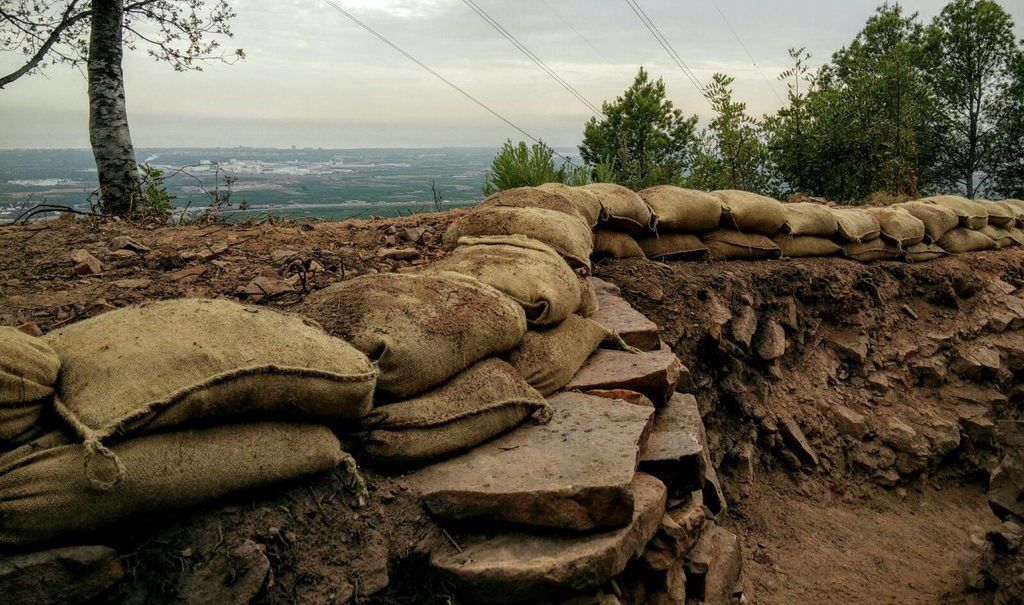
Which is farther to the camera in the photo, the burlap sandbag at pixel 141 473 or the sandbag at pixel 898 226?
the sandbag at pixel 898 226

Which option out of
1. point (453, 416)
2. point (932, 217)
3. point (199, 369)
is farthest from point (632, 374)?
point (932, 217)

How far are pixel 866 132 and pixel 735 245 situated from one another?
7498 mm

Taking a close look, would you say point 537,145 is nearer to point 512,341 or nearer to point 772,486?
point 772,486

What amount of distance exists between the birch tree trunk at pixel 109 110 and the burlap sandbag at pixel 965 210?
8004 millimetres

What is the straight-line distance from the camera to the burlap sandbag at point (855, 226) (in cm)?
609

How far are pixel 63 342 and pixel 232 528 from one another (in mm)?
655

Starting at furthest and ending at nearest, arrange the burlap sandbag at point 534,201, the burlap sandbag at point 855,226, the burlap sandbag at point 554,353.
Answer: the burlap sandbag at point 855,226 < the burlap sandbag at point 534,201 < the burlap sandbag at point 554,353

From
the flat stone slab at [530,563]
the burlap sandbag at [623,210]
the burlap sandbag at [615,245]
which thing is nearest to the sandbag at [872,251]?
the burlap sandbag at [623,210]

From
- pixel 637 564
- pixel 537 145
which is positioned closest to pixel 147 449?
pixel 637 564

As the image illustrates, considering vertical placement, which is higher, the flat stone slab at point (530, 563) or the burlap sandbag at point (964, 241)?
the burlap sandbag at point (964, 241)

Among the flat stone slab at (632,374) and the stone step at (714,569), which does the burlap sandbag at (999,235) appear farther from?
the stone step at (714,569)

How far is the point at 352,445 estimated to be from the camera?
2.04 metres

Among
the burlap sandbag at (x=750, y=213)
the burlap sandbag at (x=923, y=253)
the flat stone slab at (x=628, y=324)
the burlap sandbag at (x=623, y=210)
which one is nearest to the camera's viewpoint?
the flat stone slab at (x=628, y=324)

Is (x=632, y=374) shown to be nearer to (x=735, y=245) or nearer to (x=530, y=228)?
(x=530, y=228)
